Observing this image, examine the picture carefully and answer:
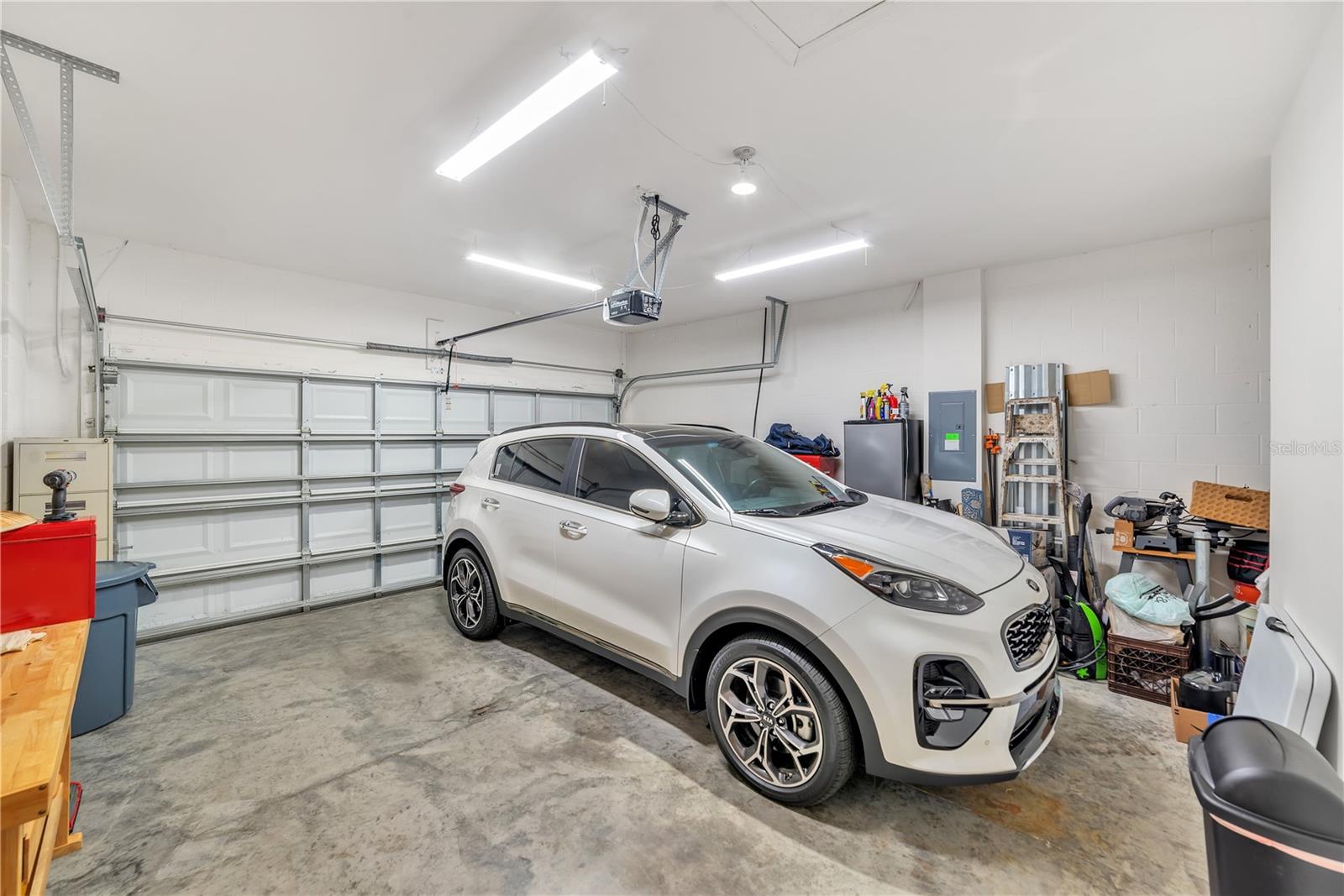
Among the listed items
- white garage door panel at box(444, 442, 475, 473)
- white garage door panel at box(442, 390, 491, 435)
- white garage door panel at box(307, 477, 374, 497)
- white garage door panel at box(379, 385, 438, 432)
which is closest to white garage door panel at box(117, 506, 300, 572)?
white garage door panel at box(307, 477, 374, 497)

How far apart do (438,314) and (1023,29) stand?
555cm

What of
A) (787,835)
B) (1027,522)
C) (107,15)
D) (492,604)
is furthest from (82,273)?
(1027,522)

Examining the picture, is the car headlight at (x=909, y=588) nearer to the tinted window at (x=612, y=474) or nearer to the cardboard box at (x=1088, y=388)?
the tinted window at (x=612, y=474)

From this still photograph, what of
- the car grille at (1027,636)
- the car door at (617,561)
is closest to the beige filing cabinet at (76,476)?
the car door at (617,561)

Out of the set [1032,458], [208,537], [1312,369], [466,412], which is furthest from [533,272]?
[1312,369]

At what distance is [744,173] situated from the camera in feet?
9.70

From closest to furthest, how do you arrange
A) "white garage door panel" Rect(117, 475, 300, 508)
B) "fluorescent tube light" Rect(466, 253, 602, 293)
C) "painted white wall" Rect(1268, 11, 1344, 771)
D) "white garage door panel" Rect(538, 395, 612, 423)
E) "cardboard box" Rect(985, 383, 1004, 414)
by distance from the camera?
"painted white wall" Rect(1268, 11, 1344, 771)
"white garage door panel" Rect(117, 475, 300, 508)
"fluorescent tube light" Rect(466, 253, 602, 293)
"cardboard box" Rect(985, 383, 1004, 414)
"white garage door panel" Rect(538, 395, 612, 423)

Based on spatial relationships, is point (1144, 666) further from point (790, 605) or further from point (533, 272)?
point (533, 272)

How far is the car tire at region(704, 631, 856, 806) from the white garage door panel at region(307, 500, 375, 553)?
4351mm

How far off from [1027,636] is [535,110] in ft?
9.43

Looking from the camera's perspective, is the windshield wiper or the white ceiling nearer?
the white ceiling

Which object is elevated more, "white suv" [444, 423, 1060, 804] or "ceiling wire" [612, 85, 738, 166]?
"ceiling wire" [612, 85, 738, 166]

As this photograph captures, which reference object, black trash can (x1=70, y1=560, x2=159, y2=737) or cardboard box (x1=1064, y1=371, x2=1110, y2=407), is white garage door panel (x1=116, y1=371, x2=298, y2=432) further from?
cardboard box (x1=1064, y1=371, x2=1110, y2=407)

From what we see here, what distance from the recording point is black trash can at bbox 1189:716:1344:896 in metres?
0.98
